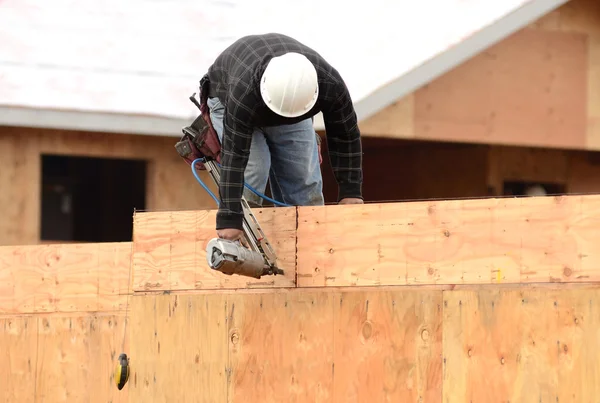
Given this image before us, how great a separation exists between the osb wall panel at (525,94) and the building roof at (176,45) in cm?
54

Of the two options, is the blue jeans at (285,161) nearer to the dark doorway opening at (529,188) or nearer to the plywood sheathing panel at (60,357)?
the plywood sheathing panel at (60,357)

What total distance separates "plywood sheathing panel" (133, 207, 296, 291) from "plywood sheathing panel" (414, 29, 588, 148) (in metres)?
5.78

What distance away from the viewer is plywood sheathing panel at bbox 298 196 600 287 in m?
5.97

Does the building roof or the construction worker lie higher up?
the building roof

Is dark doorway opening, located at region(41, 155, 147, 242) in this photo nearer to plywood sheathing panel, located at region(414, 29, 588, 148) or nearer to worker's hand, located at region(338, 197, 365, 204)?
plywood sheathing panel, located at region(414, 29, 588, 148)

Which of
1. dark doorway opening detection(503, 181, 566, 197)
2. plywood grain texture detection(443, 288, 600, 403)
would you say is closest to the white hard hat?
plywood grain texture detection(443, 288, 600, 403)

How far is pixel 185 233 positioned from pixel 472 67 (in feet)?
21.6

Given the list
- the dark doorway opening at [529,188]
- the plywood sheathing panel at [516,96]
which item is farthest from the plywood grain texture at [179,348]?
the dark doorway opening at [529,188]

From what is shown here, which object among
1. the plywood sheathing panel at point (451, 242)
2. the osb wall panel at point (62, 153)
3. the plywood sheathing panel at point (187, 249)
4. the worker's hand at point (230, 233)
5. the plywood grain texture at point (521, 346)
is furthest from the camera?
the osb wall panel at point (62, 153)

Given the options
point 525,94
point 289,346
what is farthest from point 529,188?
point 289,346

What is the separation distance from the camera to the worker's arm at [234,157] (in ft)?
20.8

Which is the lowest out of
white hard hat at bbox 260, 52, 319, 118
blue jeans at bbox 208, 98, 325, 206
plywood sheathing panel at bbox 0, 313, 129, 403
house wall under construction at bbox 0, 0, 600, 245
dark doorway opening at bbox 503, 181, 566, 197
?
plywood sheathing panel at bbox 0, 313, 129, 403

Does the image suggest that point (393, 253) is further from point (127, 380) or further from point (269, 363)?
point (127, 380)

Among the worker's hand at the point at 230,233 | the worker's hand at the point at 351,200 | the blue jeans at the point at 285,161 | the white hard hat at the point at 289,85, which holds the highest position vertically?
the white hard hat at the point at 289,85
